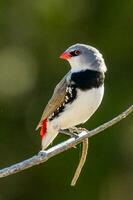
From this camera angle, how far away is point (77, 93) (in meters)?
7.20

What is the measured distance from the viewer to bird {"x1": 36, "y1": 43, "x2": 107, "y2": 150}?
714cm

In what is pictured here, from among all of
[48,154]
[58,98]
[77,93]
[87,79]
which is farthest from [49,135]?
[48,154]

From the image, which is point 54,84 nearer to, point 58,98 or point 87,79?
point 58,98

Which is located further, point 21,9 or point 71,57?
point 21,9

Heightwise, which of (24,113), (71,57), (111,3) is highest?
(71,57)

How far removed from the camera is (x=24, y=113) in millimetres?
11305

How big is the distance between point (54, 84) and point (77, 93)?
4.00 meters

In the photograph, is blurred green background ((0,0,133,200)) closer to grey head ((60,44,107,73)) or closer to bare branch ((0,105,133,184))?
grey head ((60,44,107,73))

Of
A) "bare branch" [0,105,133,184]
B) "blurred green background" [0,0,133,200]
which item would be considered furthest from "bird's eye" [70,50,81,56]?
"blurred green background" [0,0,133,200]

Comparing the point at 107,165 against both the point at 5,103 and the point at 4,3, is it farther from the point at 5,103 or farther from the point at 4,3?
the point at 4,3

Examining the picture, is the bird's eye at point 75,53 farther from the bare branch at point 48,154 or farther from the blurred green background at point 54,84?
the blurred green background at point 54,84

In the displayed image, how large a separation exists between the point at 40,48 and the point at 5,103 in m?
0.74

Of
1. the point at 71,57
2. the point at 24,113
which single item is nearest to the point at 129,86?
the point at 24,113

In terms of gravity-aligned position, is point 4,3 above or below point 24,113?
above
